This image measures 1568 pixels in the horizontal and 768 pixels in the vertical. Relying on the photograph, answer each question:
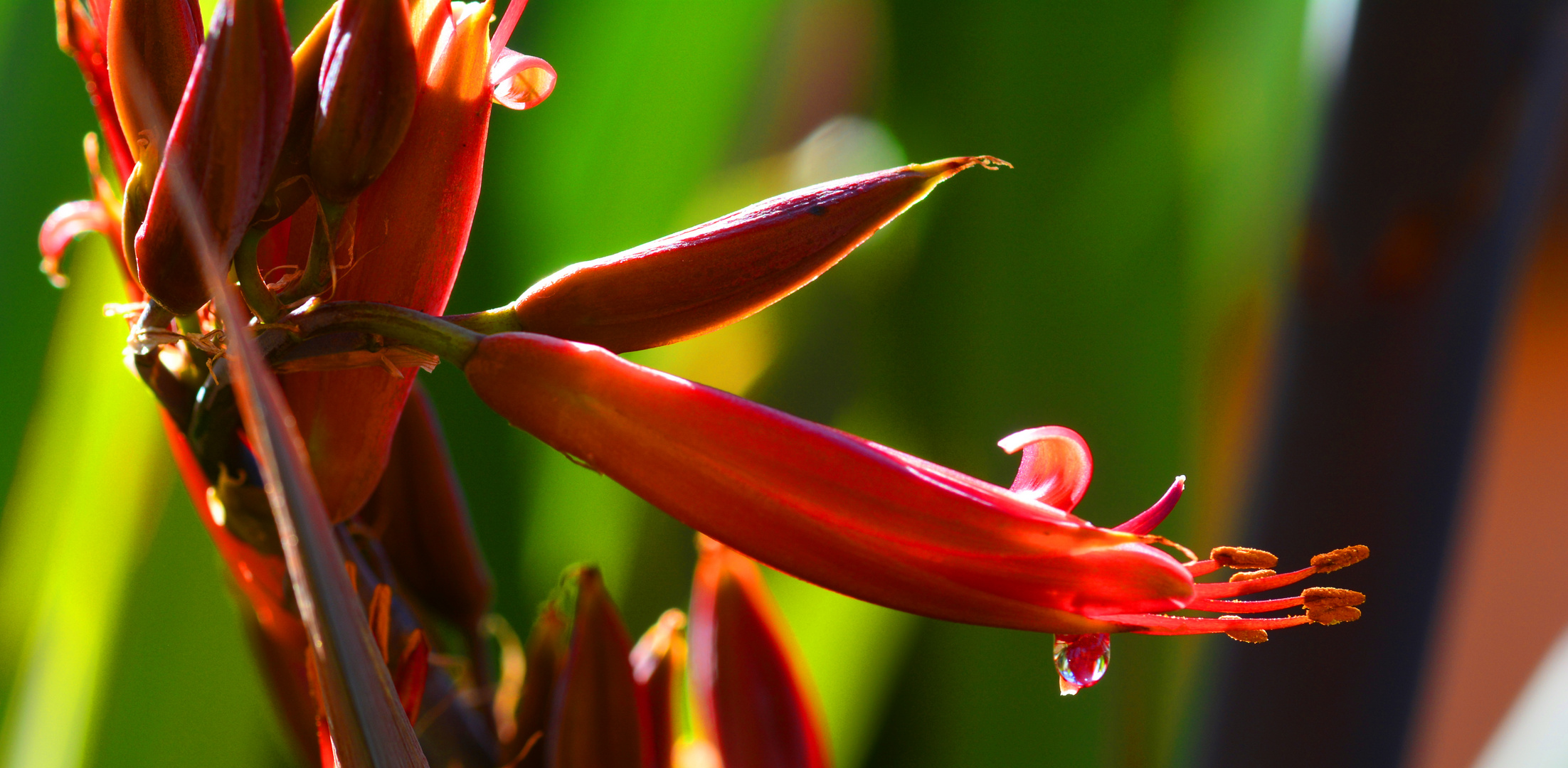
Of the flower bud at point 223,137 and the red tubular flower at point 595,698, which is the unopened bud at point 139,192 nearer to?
the flower bud at point 223,137

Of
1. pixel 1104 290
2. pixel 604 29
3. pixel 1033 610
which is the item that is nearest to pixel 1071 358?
pixel 1104 290

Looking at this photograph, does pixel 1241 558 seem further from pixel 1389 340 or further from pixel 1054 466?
pixel 1389 340

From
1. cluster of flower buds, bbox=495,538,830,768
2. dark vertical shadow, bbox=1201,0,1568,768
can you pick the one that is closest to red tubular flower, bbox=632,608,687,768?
cluster of flower buds, bbox=495,538,830,768

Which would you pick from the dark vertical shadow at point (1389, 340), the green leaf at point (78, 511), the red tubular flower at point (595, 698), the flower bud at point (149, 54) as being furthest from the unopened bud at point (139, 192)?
the dark vertical shadow at point (1389, 340)

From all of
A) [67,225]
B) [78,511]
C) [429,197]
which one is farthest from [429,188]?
[78,511]

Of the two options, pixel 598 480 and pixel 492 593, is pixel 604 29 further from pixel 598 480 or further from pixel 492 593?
pixel 492 593

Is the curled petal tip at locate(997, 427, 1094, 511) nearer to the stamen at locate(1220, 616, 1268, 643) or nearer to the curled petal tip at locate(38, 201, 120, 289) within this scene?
the stamen at locate(1220, 616, 1268, 643)
